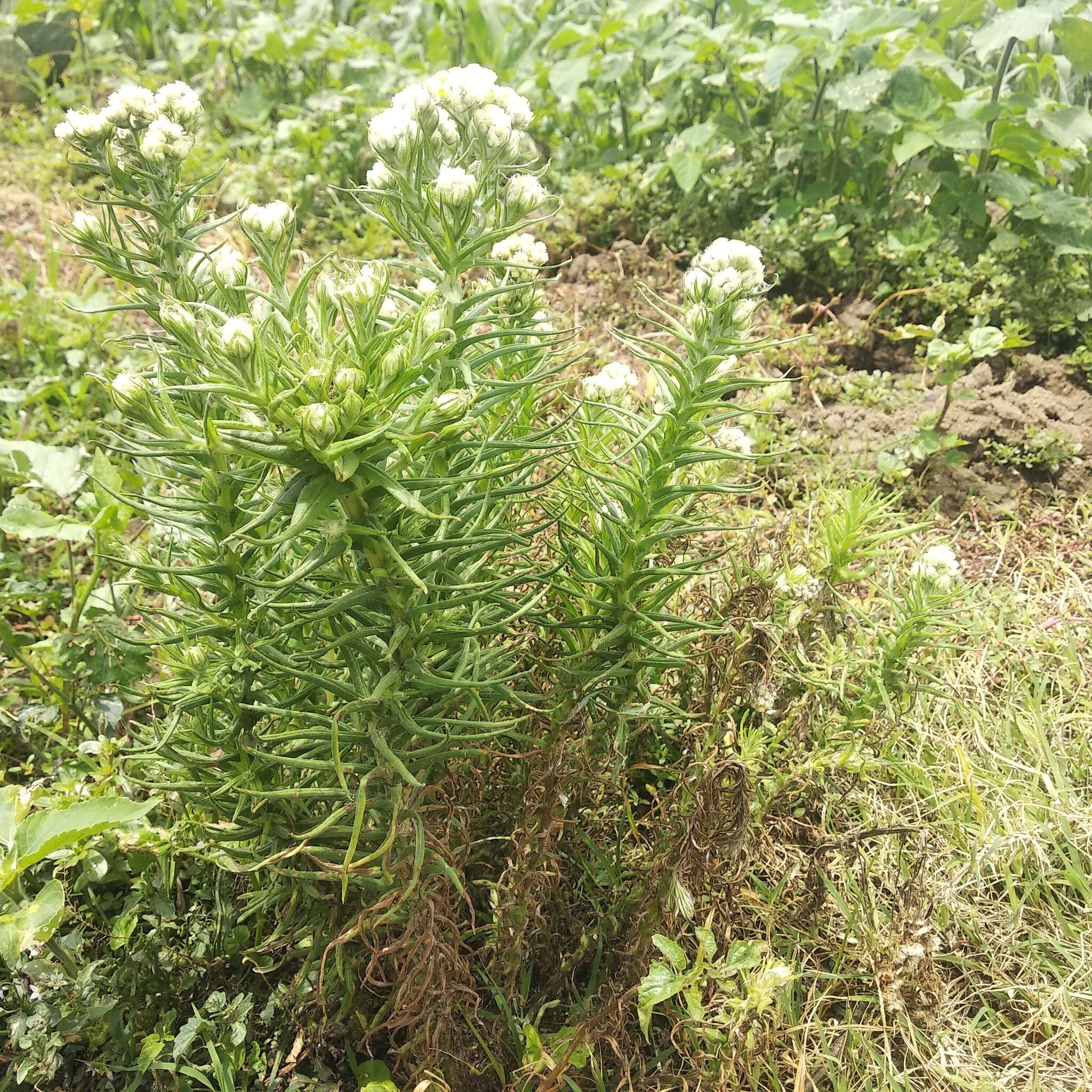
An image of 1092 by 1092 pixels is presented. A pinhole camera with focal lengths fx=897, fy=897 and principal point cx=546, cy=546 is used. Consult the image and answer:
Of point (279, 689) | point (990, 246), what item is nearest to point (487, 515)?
point (279, 689)

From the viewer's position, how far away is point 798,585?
5.84 feet

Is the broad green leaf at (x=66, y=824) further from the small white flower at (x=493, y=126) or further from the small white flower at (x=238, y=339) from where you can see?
the small white flower at (x=493, y=126)

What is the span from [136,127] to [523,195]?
0.61m

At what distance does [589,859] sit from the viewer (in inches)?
70.1

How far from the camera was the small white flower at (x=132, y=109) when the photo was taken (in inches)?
53.1

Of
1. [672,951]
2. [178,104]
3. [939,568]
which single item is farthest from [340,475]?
[939,568]

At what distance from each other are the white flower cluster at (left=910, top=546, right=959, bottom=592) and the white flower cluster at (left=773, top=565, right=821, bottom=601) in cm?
20

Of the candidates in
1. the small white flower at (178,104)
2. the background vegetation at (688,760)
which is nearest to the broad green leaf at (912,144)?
the background vegetation at (688,760)

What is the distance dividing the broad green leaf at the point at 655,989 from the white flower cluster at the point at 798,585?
2.41 feet

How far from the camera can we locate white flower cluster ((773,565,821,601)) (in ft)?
5.86

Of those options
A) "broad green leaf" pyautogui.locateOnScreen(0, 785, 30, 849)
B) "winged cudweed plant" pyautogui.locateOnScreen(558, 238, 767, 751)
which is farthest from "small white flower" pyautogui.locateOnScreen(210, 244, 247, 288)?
"broad green leaf" pyautogui.locateOnScreen(0, 785, 30, 849)

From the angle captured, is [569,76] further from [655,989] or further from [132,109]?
[655,989]

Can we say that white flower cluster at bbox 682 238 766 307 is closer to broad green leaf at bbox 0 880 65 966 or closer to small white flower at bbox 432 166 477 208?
small white flower at bbox 432 166 477 208

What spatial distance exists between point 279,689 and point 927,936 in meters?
1.17
